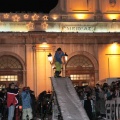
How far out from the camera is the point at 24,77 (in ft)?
117

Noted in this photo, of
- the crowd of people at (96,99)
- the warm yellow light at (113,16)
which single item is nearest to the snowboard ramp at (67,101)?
the crowd of people at (96,99)

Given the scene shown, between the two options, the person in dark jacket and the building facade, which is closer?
the person in dark jacket

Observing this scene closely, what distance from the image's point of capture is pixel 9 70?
118 feet

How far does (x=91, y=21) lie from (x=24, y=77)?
6.40 metres

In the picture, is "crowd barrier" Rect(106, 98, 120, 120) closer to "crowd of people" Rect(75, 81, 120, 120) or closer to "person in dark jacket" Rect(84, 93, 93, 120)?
"crowd of people" Rect(75, 81, 120, 120)

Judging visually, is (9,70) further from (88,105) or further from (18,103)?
(18,103)

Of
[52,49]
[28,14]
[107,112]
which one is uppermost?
[28,14]

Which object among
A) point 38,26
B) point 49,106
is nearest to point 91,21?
point 38,26

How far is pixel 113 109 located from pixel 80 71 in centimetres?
1572

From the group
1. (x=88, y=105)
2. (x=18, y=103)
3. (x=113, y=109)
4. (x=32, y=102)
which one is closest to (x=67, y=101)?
(x=113, y=109)

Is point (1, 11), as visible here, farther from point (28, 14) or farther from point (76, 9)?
point (76, 9)

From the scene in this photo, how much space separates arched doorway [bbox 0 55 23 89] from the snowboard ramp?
540 inches

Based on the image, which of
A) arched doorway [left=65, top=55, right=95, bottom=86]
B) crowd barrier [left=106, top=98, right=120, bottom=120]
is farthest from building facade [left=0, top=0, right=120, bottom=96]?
crowd barrier [left=106, top=98, right=120, bottom=120]

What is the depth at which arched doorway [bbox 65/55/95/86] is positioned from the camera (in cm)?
3659
